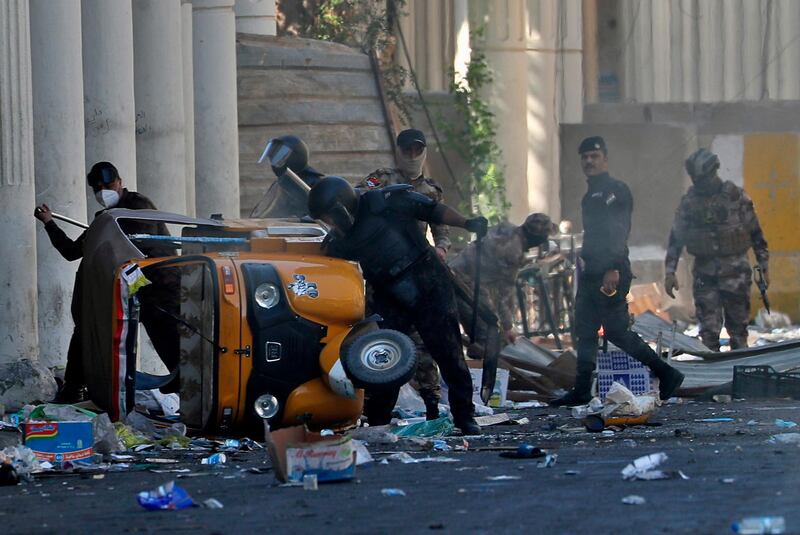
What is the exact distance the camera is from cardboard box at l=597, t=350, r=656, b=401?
10734mm

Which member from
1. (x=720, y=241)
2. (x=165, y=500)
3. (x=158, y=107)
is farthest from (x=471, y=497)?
(x=158, y=107)

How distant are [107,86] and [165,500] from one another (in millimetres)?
7040

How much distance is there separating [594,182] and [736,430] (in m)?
2.75

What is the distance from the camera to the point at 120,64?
12.6m

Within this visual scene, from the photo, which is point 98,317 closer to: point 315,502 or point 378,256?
point 378,256

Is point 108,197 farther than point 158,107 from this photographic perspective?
No

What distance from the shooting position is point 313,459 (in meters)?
6.51

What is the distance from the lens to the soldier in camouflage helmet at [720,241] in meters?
13.5

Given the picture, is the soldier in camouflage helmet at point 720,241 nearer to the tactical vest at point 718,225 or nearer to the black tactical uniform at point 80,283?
the tactical vest at point 718,225

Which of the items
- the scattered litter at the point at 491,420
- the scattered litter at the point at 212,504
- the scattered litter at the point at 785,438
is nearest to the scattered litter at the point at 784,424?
the scattered litter at the point at 785,438

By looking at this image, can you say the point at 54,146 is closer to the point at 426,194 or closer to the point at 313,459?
the point at 426,194

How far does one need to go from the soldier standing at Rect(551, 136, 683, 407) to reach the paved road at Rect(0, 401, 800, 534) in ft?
9.16

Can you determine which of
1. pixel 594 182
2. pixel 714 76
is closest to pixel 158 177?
pixel 594 182

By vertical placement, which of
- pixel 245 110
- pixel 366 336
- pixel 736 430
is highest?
pixel 245 110
